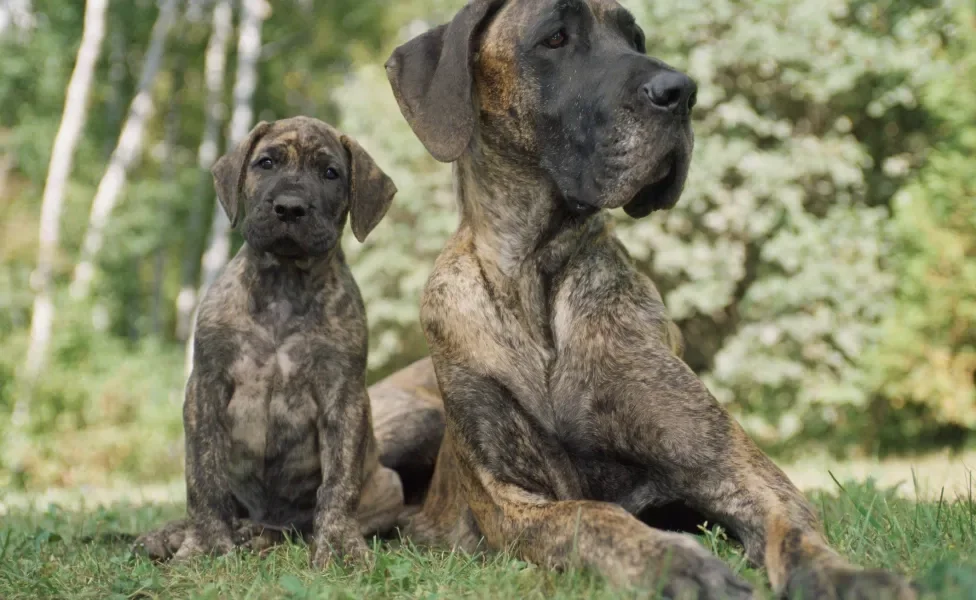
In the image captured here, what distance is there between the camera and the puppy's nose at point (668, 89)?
10.9 feet

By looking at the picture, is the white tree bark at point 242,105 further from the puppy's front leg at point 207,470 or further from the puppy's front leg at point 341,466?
the puppy's front leg at point 341,466

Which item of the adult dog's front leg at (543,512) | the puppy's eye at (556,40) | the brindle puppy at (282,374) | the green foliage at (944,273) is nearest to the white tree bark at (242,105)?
the green foliage at (944,273)

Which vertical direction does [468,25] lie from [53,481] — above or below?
above

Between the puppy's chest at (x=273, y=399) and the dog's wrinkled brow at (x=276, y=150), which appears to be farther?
the dog's wrinkled brow at (x=276, y=150)

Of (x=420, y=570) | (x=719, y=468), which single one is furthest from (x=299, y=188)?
(x=719, y=468)

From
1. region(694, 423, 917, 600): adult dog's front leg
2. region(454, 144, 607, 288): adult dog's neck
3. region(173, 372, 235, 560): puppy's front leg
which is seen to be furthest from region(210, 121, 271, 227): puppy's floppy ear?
region(694, 423, 917, 600): adult dog's front leg

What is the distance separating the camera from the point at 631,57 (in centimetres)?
353

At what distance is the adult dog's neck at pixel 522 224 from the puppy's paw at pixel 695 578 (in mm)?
1417

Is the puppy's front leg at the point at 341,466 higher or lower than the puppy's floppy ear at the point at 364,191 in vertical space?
lower

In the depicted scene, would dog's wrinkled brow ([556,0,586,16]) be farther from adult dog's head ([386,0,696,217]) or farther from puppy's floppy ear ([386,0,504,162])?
puppy's floppy ear ([386,0,504,162])

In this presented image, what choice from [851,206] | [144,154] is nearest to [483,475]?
[851,206]

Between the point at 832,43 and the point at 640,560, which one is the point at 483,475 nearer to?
the point at 640,560

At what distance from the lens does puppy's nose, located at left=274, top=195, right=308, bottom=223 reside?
402 cm

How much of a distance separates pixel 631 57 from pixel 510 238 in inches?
32.9
